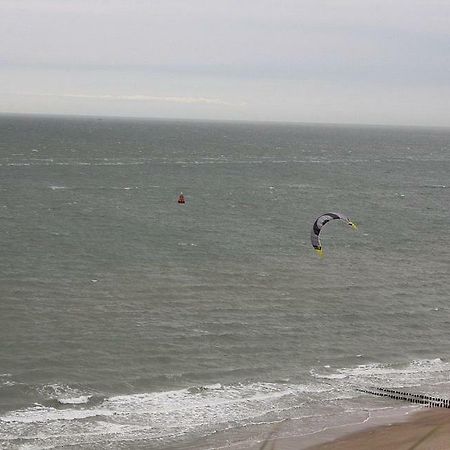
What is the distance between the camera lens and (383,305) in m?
41.7

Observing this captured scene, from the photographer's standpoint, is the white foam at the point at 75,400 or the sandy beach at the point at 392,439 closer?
the sandy beach at the point at 392,439

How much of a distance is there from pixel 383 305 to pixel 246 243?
16.2m

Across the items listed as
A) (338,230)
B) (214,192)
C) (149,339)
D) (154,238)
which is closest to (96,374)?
(149,339)

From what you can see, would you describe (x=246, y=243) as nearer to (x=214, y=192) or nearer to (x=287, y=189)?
(x=214, y=192)

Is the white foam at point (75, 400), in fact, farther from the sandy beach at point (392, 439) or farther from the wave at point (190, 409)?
the sandy beach at point (392, 439)

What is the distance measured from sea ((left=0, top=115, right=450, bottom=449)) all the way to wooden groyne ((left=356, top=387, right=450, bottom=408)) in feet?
1.42

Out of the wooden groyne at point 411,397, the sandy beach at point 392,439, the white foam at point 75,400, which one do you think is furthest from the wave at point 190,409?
the sandy beach at point 392,439

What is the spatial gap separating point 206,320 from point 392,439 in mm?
13508

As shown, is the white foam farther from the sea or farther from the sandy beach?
the sandy beach

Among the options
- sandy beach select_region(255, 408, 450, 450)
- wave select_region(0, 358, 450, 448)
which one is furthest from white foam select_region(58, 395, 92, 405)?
sandy beach select_region(255, 408, 450, 450)

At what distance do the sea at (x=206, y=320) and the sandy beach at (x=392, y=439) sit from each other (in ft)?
2.92

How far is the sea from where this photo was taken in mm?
27781

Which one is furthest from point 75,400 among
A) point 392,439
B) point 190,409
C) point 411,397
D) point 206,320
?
point 411,397

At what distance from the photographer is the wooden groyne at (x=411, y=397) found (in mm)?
29656
